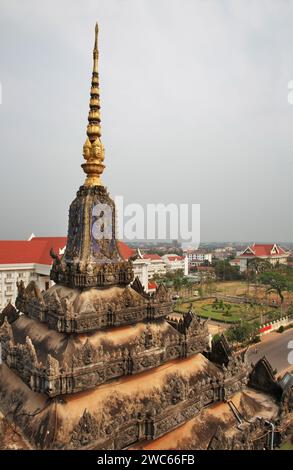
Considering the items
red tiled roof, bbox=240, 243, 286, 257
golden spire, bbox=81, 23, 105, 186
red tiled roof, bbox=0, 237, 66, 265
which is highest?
golden spire, bbox=81, 23, 105, 186

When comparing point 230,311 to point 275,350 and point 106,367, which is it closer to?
point 275,350

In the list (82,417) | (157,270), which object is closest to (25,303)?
(82,417)

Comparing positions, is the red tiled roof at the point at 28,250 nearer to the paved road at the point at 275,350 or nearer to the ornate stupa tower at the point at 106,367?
the paved road at the point at 275,350

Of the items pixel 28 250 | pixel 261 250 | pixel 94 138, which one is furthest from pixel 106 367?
pixel 261 250

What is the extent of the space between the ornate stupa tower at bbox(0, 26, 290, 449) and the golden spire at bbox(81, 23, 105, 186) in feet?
0.13

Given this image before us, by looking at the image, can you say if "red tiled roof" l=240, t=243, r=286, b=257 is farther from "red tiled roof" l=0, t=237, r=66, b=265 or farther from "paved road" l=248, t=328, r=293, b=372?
"red tiled roof" l=0, t=237, r=66, b=265

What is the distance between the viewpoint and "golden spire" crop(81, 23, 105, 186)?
11.3m

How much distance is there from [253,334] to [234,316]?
13.4 m

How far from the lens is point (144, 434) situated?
854cm

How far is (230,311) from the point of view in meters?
50.5

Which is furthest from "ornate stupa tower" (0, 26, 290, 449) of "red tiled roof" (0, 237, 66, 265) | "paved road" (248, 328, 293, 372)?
"red tiled roof" (0, 237, 66, 265)

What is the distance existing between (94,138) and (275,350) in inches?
1226

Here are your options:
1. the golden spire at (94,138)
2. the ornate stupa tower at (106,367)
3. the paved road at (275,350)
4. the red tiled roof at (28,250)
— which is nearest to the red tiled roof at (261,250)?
the paved road at (275,350)

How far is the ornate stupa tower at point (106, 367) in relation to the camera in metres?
8.23
